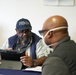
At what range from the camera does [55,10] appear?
2.94 meters

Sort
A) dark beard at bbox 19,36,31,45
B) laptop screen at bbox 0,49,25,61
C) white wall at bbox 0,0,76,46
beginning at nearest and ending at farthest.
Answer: laptop screen at bbox 0,49,25,61 < dark beard at bbox 19,36,31,45 < white wall at bbox 0,0,76,46

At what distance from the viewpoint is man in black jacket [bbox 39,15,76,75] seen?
1143 mm

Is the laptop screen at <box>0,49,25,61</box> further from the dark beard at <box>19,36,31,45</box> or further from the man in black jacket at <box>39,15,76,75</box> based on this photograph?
the man in black jacket at <box>39,15,76,75</box>

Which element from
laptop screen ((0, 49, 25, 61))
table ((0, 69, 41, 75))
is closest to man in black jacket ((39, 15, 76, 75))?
table ((0, 69, 41, 75))

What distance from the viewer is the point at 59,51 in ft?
4.01

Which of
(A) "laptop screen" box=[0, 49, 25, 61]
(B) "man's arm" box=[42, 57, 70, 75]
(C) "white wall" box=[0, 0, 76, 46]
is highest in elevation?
(C) "white wall" box=[0, 0, 76, 46]

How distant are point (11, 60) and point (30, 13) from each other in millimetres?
1196

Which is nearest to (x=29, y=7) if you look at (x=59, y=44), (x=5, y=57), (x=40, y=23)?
(x=40, y=23)

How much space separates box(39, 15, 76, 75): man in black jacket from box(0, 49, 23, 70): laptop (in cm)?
63

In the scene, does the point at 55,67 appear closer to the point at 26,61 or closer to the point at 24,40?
the point at 26,61

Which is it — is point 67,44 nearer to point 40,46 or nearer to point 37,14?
point 40,46

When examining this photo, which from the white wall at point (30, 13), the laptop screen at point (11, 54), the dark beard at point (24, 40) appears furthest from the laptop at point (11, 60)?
the white wall at point (30, 13)

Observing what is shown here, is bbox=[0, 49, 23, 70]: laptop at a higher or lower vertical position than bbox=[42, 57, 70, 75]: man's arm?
lower

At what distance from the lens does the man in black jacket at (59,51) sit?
114cm
